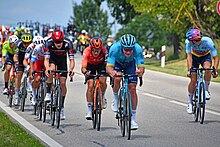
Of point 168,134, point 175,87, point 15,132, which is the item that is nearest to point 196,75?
point 168,134

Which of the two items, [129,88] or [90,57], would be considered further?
[90,57]

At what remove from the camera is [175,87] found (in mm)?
21609

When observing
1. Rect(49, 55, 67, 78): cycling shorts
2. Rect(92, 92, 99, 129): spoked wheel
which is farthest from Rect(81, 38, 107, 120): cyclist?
Rect(49, 55, 67, 78): cycling shorts

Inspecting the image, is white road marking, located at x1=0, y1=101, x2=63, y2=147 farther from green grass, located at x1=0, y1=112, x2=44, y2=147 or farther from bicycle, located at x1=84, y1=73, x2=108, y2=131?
bicycle, located at x1=84, y1=73, x2=108, y2=131

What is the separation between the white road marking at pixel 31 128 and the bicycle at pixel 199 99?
320 centimetres

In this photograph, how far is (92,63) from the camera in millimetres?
12438

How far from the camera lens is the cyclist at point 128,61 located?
11089 millimetres

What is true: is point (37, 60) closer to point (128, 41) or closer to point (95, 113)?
point (95, 113)

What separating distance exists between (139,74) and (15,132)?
2273mm

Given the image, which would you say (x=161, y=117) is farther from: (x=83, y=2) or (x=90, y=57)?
(x=83, y=2)

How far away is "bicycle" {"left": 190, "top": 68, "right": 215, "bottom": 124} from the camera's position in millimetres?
13023

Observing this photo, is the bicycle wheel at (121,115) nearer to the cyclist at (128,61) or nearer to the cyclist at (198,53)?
the cyclist at (128,61)

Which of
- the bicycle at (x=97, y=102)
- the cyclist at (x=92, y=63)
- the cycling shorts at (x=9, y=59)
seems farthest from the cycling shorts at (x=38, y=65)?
the cycling shorts at (x=9, y=59)

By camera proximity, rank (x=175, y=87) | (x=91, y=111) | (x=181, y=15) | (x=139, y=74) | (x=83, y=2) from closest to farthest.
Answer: (x=139, y=74)
(x=91, y=111)
(x=175, y=87)
(x=181, y=15)
(x=83, y=2)
